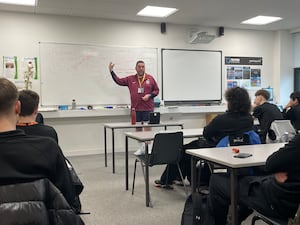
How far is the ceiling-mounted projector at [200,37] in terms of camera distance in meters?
6.80

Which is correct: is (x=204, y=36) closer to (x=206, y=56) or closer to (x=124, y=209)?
(x=206, y=56)

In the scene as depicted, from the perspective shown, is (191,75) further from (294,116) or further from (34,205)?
(34,205)

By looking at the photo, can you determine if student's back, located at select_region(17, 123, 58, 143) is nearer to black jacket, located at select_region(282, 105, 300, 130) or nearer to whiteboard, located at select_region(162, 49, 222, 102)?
black jacket, located at select_region(282, 105, 300, 130)

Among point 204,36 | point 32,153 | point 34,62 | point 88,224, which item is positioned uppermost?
point 204,36

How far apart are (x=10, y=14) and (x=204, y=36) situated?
3.82 meters

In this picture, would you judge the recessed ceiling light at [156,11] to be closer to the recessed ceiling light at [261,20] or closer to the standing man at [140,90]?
the standing man at [140,90]

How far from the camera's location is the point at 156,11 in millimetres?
5918

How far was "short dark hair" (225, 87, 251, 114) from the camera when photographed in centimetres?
285

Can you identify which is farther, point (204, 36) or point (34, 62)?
point (204, 36)

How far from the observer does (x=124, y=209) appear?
3238 millimetres

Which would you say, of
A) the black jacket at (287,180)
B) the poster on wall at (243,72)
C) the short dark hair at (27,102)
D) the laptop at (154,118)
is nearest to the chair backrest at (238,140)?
the black jacket at (287,180)

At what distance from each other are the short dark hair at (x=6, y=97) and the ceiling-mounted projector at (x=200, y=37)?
590 centimetres

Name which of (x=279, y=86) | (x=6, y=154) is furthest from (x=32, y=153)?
(x=279, y=86)

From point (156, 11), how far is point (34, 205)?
17.4 feet
